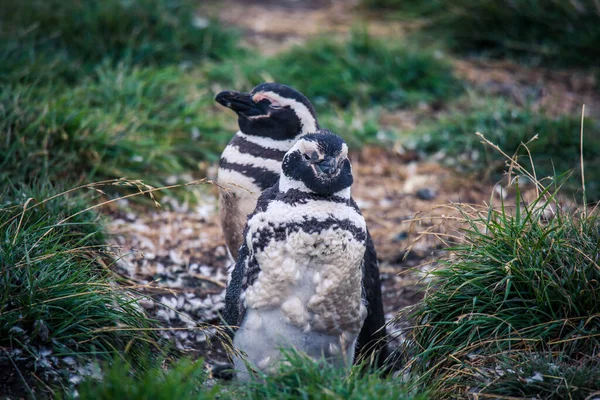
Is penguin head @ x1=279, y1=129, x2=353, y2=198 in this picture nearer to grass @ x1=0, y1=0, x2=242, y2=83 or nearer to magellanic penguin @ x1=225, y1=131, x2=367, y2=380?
magellanic penguin @ x1=225, y1=131, x2=367, y2=380

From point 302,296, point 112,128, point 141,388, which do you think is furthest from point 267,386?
point 112,128

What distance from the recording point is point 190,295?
4.35 metres

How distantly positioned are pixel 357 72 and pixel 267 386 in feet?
17.2

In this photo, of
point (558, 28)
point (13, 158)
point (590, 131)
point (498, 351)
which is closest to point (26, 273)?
point (13, 158)

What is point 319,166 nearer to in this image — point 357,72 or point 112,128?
point 112,128

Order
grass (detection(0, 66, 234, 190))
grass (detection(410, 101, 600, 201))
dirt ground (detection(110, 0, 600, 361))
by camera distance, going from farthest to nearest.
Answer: grass (detection(410, 101, 600, 201)) → grass (detection(0, 66, 234, 190)) → dirt ground (detection(110, 0, 600, 361))

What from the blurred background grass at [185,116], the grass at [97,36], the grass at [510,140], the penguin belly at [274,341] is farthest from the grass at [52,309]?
the grass at [510,140]

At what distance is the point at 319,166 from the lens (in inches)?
122

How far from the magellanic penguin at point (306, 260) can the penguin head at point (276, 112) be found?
721 mm

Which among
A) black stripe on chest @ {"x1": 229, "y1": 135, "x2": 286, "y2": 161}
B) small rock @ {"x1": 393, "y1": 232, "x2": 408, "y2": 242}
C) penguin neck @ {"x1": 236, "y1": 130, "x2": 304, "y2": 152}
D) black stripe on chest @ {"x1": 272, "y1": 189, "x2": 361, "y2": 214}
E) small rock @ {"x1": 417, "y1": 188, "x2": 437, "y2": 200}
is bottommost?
small rock @ {"x1": 393, "y1": 232, "x2": 408, "y2": 242}

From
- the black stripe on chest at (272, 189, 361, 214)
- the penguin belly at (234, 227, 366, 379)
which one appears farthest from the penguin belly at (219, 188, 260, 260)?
the penguin belly at (234, 227, 366, 379)

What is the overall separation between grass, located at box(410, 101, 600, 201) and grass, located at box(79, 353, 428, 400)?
3.38m

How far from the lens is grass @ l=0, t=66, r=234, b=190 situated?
4820 mm

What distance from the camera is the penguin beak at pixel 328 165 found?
10.1ft
